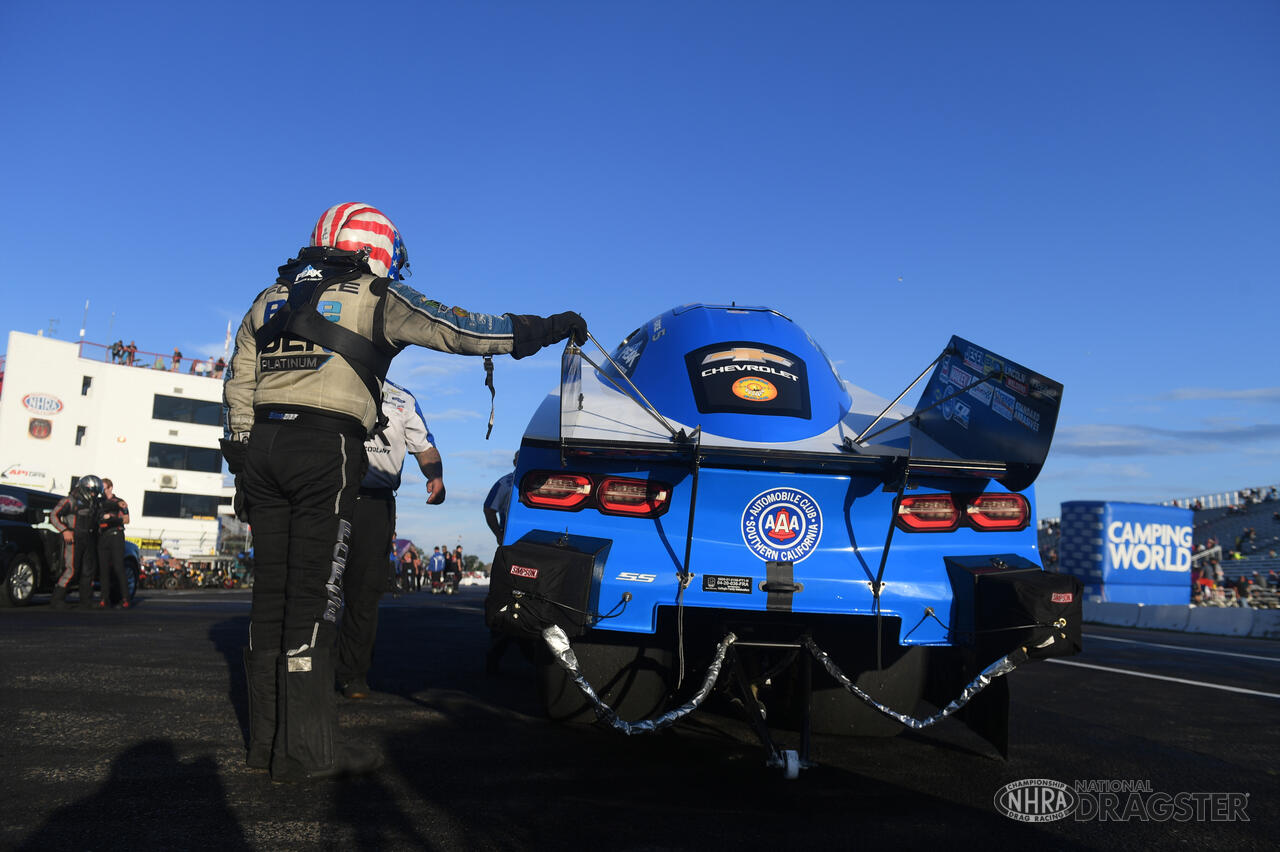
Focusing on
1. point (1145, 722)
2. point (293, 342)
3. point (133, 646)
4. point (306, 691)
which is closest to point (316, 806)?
point (306, 691)

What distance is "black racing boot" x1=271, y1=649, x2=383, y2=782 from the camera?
2.98 metres

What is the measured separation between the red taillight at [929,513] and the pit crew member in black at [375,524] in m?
2.63

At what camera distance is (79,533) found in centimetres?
1166

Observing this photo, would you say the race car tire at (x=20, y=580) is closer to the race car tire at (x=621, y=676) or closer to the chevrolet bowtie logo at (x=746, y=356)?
the race car tire at (x=621, y=676)

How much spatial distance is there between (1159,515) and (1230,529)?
27053 mm

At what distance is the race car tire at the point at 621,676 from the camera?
136 inches

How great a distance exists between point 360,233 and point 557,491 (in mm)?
1281

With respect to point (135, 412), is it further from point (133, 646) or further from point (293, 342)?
point (293, 342)

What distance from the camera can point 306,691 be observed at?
308cm

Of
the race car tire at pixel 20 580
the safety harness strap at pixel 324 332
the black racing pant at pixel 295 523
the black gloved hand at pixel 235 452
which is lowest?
the race car tire at pixel 20 580

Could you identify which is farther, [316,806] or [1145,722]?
[1145,722]

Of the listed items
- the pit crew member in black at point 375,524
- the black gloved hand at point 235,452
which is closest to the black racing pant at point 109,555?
the pit crew member in black at point 375,524

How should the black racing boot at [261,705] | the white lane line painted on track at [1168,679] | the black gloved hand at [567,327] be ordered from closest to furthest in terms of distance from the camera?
the black racing boot at [261,705], the black gloved hand at [567,327], the white lane line painted on track at [1168,679]

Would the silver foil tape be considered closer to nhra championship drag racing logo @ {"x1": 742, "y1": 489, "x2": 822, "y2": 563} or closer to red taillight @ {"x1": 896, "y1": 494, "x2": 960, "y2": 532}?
nhra championship drag racing logo @ {"x1": 742, "y1": 489, "x2": 822, "y2": 563}
